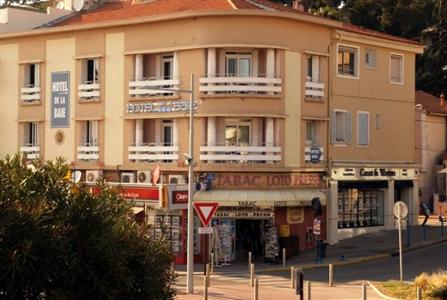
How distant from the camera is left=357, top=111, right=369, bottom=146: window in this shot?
41.9 meters

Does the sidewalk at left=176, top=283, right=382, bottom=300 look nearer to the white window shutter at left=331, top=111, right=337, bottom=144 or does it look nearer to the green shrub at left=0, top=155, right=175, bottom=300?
the green shrub at left=0, top=155, right=175, bottom=300

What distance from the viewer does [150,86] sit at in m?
37.5

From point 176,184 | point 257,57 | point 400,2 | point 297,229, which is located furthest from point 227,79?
point 400,2

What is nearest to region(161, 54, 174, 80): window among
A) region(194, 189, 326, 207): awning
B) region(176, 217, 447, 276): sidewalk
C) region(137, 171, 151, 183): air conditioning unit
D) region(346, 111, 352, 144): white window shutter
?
region(137, 171, 151, 183): air conditioning unit

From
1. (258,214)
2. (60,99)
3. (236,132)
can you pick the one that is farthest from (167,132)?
(60,99)

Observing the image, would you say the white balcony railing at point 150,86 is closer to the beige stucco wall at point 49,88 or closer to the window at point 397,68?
the beige stucco wall at point 49,88

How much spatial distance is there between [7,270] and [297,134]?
2681 cm

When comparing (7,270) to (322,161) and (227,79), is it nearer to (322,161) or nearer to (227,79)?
(227,79)

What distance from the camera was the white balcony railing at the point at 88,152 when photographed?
40000 mm

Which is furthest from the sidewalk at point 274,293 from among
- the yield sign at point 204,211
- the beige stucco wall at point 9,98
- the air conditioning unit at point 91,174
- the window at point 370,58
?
the beige stucco wall at point 9,98

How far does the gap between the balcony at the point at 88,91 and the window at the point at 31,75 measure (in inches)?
126

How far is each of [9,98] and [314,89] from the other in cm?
1537

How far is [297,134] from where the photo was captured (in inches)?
1491

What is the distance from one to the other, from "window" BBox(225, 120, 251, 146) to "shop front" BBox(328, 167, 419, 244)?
4977 millimetres
